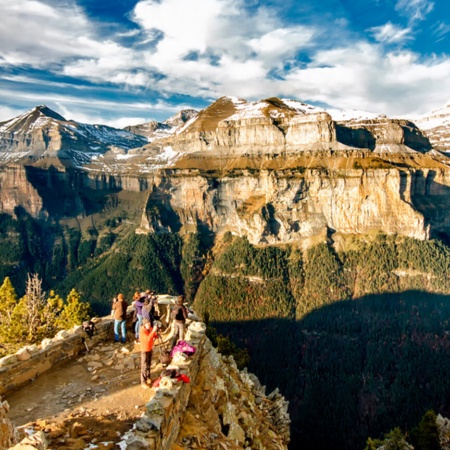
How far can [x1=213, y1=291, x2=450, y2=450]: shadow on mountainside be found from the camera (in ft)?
259

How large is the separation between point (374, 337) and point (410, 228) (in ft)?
165

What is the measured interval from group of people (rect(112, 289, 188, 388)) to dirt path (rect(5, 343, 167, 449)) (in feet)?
3.66

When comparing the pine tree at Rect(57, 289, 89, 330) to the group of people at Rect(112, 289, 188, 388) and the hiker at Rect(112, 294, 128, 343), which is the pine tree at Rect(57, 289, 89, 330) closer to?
the group of people at Rect(112, 289, 188, 388)

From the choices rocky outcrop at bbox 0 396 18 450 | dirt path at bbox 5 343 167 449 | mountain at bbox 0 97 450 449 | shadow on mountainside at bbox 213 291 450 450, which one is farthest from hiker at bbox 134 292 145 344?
mountain at bbox 0 97 450 449

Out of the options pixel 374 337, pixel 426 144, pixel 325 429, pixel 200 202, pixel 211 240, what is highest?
pixel 426 144

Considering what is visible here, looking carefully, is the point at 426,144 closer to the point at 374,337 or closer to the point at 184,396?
the point at 374,337

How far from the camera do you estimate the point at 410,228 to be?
137375mm

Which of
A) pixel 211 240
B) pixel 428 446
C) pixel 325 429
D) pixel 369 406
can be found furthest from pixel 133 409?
pixel 211 240

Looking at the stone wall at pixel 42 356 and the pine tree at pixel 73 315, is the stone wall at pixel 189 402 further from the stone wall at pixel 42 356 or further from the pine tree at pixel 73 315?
the pine tree at pixel 73 315

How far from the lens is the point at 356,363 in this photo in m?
99.0

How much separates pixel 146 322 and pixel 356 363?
318 feet

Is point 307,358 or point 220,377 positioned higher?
point 220,377

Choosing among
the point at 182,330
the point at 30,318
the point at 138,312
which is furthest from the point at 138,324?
the point at 30,318

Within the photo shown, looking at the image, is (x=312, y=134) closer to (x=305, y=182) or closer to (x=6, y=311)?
(x=305, y=182)
